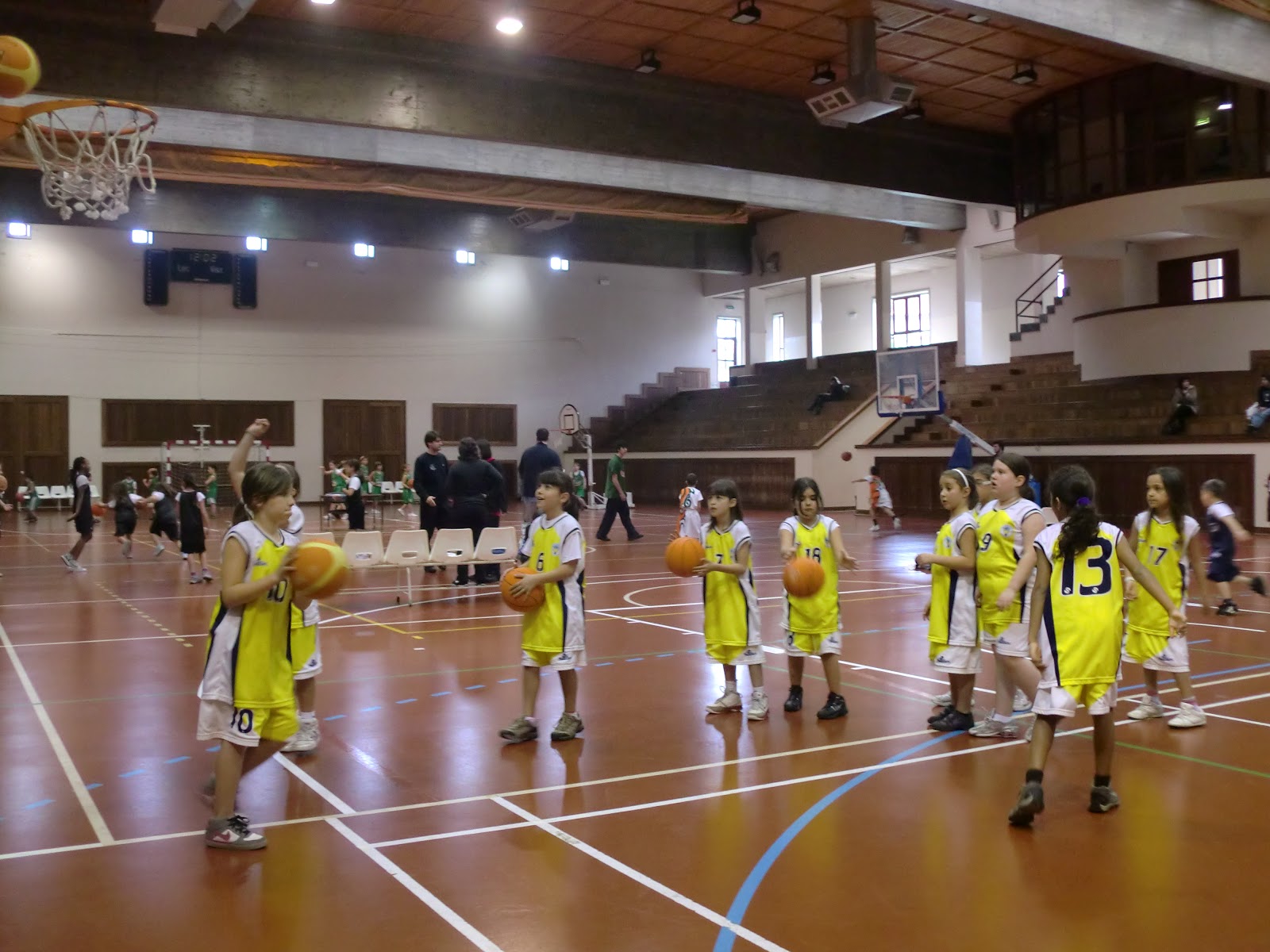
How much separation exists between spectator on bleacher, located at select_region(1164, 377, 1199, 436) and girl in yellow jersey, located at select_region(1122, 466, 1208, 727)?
639 inches

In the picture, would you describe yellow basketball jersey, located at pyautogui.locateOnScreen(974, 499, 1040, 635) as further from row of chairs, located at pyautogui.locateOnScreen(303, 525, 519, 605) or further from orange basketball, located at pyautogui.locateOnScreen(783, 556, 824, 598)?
row of chairs, located at pyautogui.locateOnScreen(303, 525, 519, 605)

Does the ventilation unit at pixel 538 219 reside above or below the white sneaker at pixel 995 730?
above

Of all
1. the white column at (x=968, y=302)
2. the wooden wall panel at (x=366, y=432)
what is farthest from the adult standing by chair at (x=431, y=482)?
the wooden wall panel at (x=366, y=432)

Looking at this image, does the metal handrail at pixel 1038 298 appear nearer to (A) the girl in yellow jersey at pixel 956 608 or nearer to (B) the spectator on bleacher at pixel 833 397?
(B) the spectator on bleacher at pixel 833 397

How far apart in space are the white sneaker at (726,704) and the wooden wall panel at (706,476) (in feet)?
68.7

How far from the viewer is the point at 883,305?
33.5 metres

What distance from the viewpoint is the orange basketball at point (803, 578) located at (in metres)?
7.00

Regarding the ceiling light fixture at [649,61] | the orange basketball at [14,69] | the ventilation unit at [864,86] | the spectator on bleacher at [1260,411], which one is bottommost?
the spectator on bleacher at [1260,411]

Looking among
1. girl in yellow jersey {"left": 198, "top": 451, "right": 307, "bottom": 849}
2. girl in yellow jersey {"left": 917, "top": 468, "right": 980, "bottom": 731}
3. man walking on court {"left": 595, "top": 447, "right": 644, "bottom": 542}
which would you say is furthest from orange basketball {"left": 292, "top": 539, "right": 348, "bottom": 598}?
man walking on court {"left": 595, "top": 447, "right": 644, "bottom": 542}

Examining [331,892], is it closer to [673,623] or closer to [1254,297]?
[673,623]

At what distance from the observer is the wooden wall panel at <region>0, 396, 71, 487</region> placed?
104ft

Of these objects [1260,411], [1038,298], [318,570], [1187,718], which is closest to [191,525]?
[318,570]

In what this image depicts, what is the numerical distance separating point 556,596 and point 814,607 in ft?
5.56

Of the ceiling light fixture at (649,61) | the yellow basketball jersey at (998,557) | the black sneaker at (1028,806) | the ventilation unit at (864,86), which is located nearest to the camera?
the black sneaker at (1028,806)
